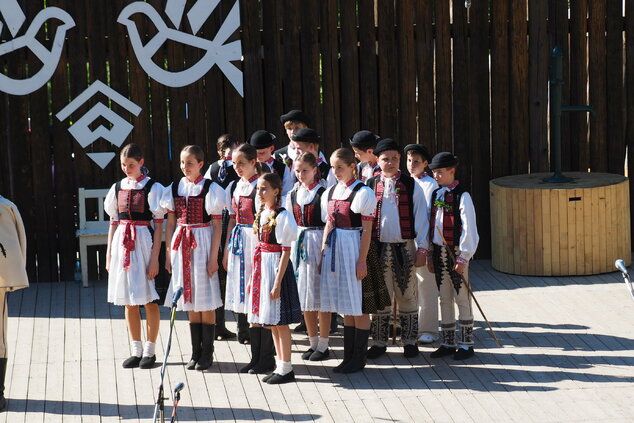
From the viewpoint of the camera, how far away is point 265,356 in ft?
26.4

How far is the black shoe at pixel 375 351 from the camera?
8.38 metres

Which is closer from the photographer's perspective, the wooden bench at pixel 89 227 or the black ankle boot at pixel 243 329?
the black ankle boot at pixel 243 329

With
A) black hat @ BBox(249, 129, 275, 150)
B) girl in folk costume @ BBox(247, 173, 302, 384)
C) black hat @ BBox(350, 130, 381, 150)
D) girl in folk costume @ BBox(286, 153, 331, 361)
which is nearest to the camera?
girl in folk costume @ BBox(247, 173, 302, 384)

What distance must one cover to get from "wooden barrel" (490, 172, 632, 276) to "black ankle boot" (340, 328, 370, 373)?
3.21 meters

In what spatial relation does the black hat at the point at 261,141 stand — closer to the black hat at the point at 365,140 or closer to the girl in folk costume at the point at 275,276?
the black hat at the point at 365,140

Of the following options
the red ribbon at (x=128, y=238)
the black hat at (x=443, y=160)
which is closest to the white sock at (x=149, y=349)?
the red ribbon at (x=128, y=238)

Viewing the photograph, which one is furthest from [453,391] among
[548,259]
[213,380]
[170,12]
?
[170,12]

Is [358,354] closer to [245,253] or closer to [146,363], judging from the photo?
[245,253]

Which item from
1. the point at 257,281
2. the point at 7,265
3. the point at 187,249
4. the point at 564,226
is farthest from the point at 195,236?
the point at 564,226

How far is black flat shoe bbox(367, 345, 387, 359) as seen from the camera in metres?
8.38

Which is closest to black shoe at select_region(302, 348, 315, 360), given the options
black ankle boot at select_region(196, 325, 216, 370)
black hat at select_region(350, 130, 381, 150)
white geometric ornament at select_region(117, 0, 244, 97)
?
black ankle boot at select_region(196, 325, 216, 370)

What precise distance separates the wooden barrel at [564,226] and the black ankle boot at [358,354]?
10.5 ft

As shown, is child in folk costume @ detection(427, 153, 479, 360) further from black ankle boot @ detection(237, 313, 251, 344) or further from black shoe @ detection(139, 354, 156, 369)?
black shoe @ detection(139, 354, 156, 369)

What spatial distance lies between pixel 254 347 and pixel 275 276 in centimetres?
70
